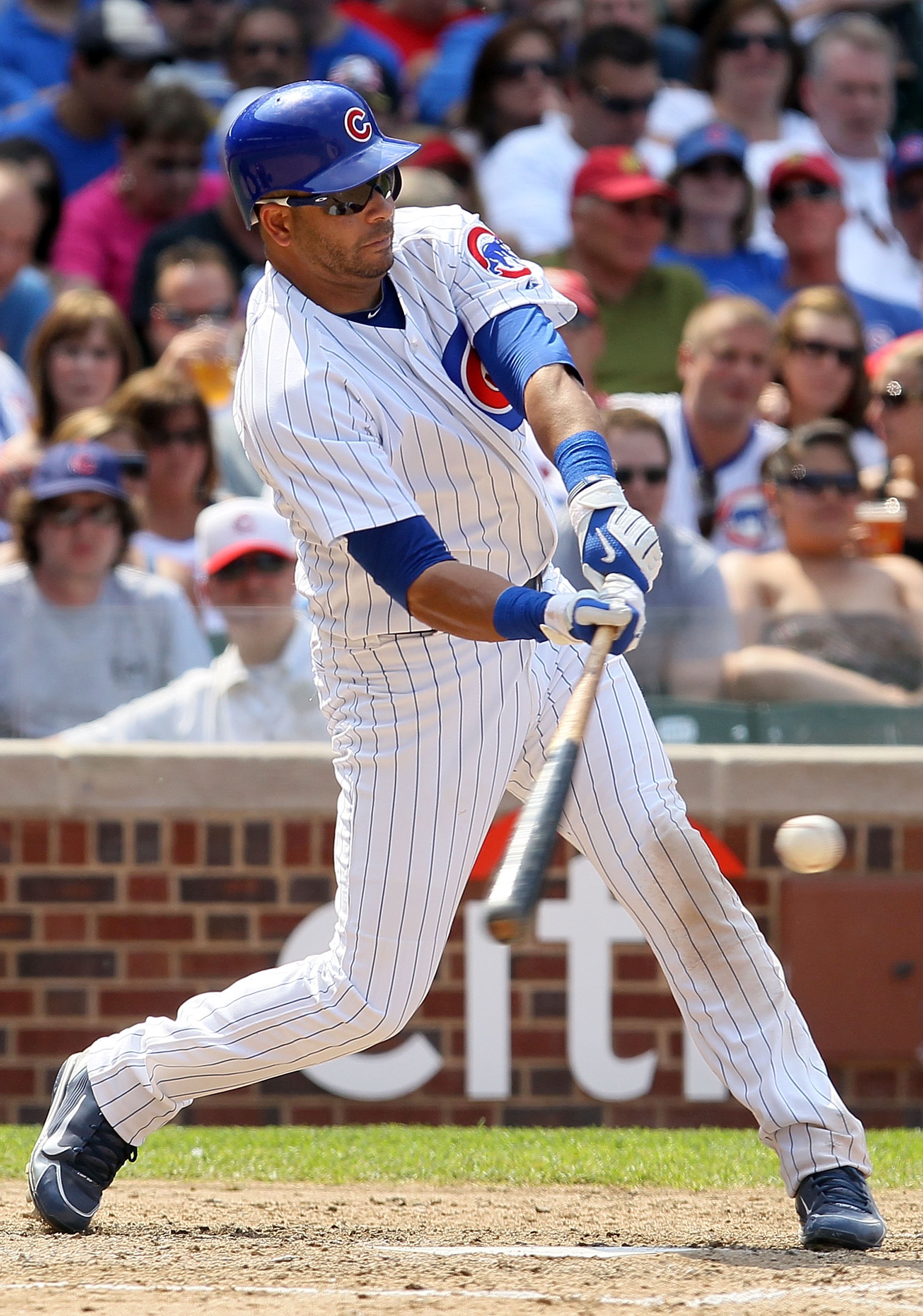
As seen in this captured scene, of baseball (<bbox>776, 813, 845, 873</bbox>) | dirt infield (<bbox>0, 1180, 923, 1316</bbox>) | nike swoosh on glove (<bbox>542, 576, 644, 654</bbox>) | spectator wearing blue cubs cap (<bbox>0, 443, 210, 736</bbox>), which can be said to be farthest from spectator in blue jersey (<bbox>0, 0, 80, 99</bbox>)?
nike swoosh on glove (<bbox>542, 576, 644, 654</bbox>)

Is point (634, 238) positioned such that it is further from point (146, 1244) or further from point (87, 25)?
point (146, 1244)

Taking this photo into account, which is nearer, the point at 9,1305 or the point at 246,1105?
the point at 9,1305

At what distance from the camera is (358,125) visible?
3.21 meters

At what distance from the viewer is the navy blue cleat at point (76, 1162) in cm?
351

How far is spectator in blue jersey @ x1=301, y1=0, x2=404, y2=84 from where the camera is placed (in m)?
8.62

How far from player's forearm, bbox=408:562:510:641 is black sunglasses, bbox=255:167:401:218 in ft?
2.14

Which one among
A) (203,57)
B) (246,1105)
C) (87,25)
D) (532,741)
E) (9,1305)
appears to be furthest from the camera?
(203,57)

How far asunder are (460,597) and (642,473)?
9.60ft

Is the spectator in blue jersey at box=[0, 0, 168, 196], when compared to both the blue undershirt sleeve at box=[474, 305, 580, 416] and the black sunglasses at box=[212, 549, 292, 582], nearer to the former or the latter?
the black sunglasses at box=[212, 549, 292, 582]

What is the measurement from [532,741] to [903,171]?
5.85 meters

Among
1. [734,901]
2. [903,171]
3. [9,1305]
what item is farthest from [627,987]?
[903,171]

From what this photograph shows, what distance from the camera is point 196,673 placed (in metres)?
5.50

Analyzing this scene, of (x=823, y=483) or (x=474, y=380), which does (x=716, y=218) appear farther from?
(x=474, y=380)

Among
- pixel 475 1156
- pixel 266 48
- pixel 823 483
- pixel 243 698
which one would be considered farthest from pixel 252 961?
pixel 266 48
